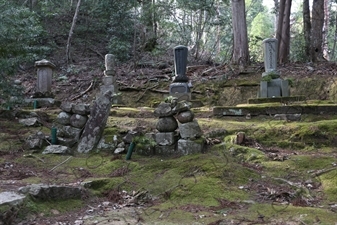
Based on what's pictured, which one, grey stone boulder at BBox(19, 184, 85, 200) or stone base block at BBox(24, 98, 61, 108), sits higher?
stone base block at BBox(24, 98, 61, 108)

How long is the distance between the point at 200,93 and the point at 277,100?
11.5 ft

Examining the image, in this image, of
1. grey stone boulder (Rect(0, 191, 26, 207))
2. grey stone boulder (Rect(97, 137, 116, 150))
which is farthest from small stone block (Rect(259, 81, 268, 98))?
grey stone boulder (Rect(0, 191, 26, 207))

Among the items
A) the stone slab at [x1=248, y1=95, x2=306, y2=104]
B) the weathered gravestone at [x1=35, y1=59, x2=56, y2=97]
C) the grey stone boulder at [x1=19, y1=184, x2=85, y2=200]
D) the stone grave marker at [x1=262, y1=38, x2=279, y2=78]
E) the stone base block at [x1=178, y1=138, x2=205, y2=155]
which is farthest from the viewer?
the weathered gravestone at [x1=35, y1=59, x2=56, y2=97]

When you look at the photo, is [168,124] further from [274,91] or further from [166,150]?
[274,91]

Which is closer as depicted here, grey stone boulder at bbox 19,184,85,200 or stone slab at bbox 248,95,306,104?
grey stone boulder at bbox 19,184,85,200

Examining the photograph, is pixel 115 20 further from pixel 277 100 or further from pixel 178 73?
pixel 277 100

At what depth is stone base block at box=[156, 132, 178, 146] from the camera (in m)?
5.16

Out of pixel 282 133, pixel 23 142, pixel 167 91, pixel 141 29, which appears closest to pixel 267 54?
pixel 167 91

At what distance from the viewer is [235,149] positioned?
16.6 ft

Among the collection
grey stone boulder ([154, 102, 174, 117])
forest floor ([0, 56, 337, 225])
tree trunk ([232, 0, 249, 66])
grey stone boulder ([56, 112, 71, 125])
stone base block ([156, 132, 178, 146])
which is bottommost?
forest floor ([0, 56, 337, 225])

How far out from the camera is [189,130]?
5012 mm

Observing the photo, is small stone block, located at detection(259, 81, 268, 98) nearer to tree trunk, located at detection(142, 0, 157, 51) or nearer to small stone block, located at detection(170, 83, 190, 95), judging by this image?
small stone block, located at detection(170, 83, 190, 95)

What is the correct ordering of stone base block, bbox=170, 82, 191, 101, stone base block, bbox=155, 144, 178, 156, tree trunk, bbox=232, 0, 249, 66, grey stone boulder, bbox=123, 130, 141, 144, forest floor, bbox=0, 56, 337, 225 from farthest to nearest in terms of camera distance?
1. tree trunk, bbox=232, 0, 249, 66
2. stone base block, bbox=170, 82, 191, 101
3. grey stone boulder, bbox=123, 130, 141, 144
4. stone base block, bbox=155, 144, 178, 156
5. forest floor, bbox=0, 56, 337, 225

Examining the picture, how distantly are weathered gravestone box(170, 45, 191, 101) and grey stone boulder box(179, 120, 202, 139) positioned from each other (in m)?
5.74
